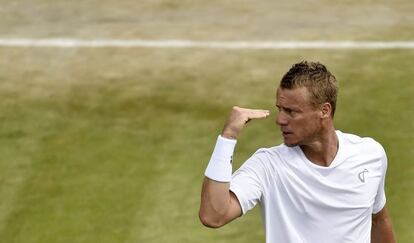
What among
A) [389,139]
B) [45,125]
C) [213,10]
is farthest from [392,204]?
[213,10]

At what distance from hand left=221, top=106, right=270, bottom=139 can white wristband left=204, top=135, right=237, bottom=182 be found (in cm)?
6

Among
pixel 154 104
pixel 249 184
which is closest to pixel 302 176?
pixel 249 184

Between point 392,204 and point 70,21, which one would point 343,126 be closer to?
point 392,204

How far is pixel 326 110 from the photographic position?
7.21 m

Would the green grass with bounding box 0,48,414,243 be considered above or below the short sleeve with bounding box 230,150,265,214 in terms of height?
below

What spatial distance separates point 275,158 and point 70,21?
27.6ft

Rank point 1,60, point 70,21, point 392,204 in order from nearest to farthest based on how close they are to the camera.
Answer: point 392,204 → point 1,60 → point 70,21

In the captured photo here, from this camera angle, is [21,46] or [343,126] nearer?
[343,126]

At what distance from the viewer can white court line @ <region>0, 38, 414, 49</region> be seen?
46.7ft

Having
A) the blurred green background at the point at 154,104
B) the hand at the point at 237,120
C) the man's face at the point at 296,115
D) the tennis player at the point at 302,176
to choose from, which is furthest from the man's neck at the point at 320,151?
the blurred green background at the point at 154,104

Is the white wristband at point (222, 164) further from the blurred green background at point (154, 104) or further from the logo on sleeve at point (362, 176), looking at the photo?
the blurred green background at point (154, 104)

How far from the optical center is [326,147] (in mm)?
7391

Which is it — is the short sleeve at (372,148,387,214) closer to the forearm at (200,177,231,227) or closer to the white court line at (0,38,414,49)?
the forearm at (200,177,231,227)

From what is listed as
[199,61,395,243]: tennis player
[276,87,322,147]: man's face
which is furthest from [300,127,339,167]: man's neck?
[276,87,322,147]: man's face
